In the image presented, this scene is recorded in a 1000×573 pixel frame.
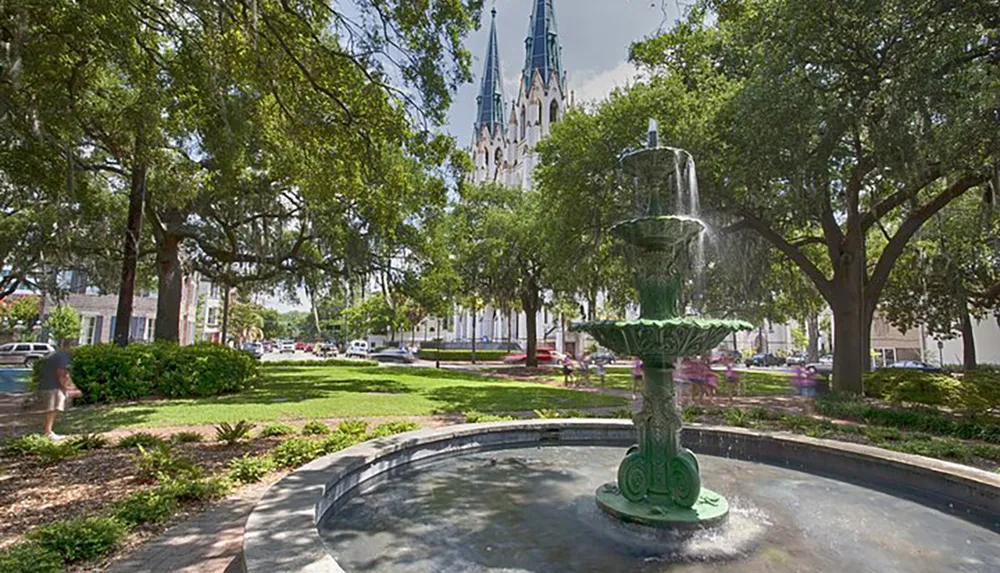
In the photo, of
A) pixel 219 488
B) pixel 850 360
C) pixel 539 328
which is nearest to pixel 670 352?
pixel 219 488

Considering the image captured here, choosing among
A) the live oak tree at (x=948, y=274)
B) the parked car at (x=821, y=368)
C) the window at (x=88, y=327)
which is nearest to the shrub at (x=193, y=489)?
the live oak tree at (x=948, y=274)

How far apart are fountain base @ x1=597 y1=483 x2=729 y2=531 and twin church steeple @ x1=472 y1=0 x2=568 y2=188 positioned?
62.1 metres

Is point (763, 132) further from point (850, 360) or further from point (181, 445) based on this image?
point (181, 445)

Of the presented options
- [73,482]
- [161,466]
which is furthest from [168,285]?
[161,466]

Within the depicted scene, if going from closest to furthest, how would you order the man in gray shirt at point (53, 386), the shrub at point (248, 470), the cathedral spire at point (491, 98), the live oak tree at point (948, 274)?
the shrub at point (248, 470), the man in gray shirt at point (53, 386), the live oak tree at point (948, 274), the cathedral spire at point (491, 98)

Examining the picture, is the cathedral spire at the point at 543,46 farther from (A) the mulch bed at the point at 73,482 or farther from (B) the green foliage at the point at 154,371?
(A) the mulch bed at the point at 73,482

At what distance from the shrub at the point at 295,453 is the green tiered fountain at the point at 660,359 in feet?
13.3

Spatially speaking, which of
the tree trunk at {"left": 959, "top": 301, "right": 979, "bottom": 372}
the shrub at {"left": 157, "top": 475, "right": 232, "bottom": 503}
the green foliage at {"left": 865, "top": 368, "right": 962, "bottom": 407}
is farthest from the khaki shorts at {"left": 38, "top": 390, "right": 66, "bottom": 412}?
the tree trunk at {"left": 959, "top": 301, "right": 979, "bottom": 372}

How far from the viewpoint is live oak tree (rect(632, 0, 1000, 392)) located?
A: 31.4ft

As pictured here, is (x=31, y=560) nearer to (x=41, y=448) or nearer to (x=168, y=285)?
(x=41, y=448)

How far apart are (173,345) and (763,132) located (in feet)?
55.1

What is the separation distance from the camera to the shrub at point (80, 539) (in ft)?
Answer: 12.5

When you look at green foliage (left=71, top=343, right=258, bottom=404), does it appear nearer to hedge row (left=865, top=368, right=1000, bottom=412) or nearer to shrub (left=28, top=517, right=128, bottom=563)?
shrub (left=28, top=517, right=128, bottom=563)

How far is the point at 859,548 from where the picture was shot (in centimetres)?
428
